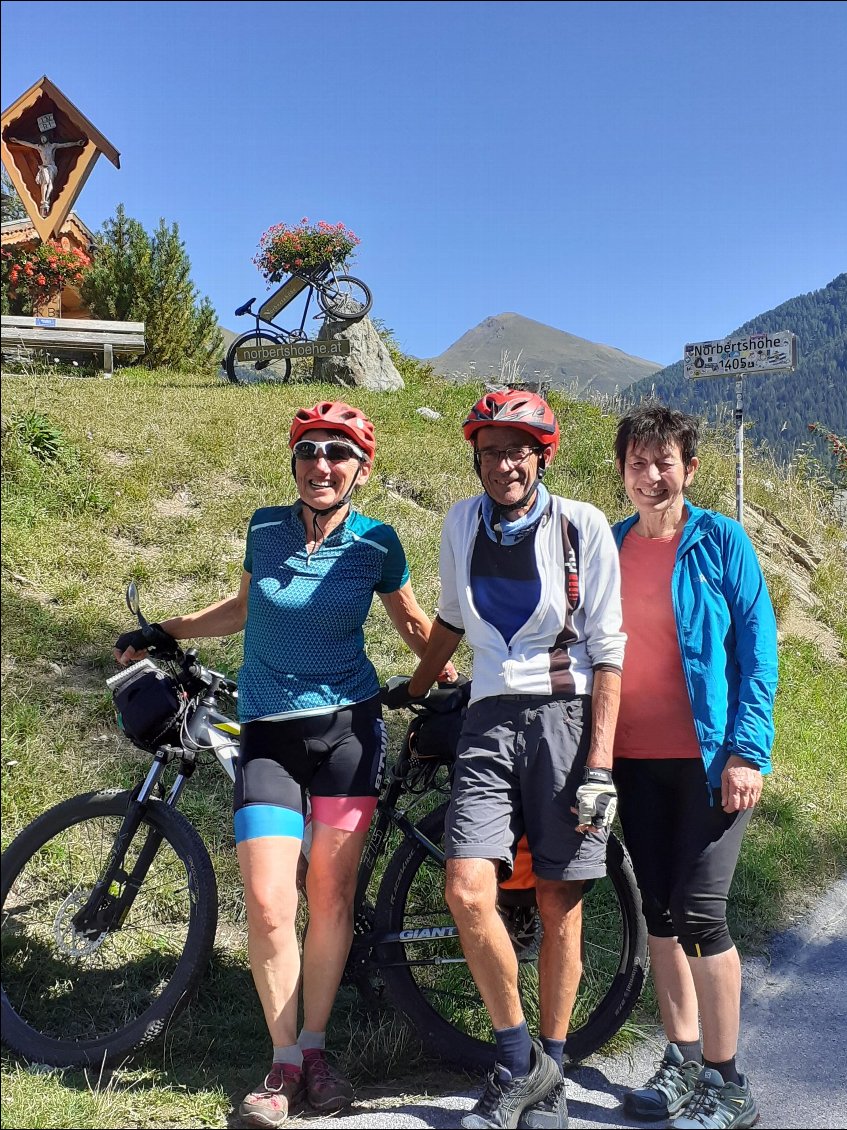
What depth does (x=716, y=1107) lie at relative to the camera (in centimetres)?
276

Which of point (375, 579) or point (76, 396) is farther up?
point (76, 396)

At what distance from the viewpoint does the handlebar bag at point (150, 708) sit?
3182 mm

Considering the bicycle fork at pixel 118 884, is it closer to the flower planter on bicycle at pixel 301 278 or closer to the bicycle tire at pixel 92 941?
the bicycle tire at pixel 92 941

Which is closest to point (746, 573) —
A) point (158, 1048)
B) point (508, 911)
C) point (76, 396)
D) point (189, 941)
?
point (508, 911)

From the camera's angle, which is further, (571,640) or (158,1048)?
(158,1048)

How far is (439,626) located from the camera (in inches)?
120

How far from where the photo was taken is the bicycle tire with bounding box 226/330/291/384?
12211 mm

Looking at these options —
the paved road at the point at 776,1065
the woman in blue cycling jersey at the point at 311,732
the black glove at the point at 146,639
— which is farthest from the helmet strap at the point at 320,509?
the paved road at the point at 776,1065

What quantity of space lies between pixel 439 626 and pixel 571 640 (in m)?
0.48

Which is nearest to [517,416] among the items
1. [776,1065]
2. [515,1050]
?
[515,1050]

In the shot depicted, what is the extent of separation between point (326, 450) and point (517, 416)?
642 millimetres

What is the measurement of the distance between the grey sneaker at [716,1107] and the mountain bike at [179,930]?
15.5 inches

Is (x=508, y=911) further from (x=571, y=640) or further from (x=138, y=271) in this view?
(x=138, y=271)

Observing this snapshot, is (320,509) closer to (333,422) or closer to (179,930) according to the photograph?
(333,422)
